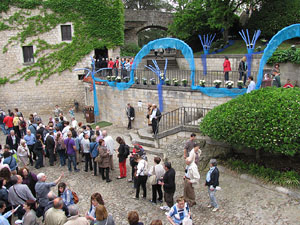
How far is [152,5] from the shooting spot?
36.6 meters

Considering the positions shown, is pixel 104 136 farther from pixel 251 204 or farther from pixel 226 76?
pixel 226 76

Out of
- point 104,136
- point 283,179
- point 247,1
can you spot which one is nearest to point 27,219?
point 104,136

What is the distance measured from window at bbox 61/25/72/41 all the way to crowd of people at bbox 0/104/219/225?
1122 centimetres

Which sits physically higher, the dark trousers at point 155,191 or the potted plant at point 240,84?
the potted plant at point 240,84

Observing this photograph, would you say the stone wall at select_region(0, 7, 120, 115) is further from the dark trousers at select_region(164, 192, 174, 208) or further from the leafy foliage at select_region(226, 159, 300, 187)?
the dark trousers at select_region(164, 192, 174, 208)

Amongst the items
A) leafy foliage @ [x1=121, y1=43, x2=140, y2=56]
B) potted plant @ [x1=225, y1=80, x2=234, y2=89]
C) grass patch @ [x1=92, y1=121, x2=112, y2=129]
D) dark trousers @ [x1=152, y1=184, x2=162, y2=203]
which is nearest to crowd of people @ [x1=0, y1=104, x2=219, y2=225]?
dark trousers @ [x1=152, y1=184, x2=162, y2=203]

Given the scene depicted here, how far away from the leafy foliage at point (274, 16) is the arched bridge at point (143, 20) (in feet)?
28.9

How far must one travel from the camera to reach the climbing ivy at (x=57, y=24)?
22.5 m

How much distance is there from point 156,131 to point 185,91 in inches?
106

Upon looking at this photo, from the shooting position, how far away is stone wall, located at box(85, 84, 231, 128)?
14.0m

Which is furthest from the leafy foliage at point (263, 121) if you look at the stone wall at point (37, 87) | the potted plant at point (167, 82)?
the stone wall at point (37, 87)

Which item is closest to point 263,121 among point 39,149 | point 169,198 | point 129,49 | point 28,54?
point 169,198

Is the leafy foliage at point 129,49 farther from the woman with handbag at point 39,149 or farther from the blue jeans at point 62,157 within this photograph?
the woman with handbag at point 39,149

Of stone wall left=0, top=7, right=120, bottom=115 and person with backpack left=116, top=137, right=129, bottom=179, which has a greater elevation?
stone wall left=0, top=7, right=120, bottom=115
